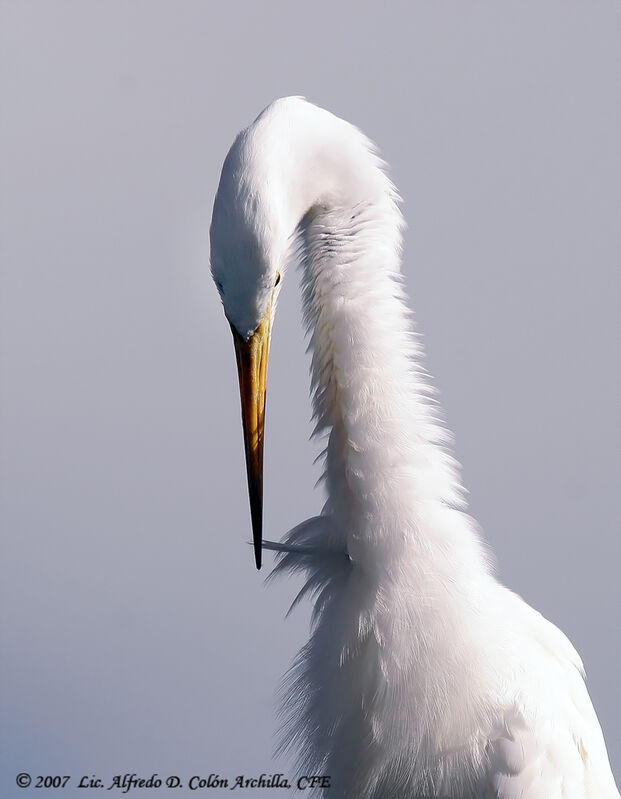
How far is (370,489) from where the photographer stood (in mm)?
2213

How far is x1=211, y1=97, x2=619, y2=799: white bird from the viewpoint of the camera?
2.18 m

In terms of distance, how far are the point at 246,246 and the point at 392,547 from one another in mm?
733

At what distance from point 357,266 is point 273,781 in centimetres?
144

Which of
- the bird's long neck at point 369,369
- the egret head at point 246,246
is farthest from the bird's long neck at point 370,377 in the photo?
the egret head at point 246,246

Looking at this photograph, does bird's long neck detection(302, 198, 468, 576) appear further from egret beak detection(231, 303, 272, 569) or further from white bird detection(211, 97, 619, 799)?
egret beak detection(231, 303, 272, 569)

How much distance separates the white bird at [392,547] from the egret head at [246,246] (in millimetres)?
22

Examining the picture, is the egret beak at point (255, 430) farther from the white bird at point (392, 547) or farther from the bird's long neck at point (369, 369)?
the bird's long neck at point (369, 369)

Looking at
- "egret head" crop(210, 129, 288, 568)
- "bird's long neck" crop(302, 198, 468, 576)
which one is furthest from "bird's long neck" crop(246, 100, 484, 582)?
"egret head" crop(210, 129, 288, 568)

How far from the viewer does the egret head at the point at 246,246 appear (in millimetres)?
1932

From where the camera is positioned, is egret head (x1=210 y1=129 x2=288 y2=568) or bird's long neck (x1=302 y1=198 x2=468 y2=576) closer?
egret head (x1=210 y1=129 x2=288 y2=568)

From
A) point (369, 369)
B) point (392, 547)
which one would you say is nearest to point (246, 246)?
point (369, 369)

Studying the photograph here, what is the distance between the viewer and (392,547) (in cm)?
220

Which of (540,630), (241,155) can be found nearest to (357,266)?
(241,155)

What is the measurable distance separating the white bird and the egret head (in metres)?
0.02
